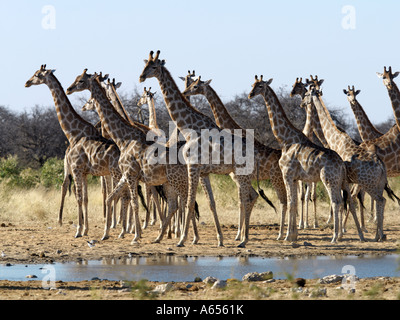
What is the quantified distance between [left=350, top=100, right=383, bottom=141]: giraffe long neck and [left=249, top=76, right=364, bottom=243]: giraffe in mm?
2756

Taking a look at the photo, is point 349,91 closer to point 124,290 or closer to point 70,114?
point 70,114

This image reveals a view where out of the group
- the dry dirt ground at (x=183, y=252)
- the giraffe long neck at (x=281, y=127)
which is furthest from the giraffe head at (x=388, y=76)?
the dry dirt ground at (x=183, y=252)

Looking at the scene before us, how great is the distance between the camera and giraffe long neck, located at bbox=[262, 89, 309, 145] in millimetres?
12555

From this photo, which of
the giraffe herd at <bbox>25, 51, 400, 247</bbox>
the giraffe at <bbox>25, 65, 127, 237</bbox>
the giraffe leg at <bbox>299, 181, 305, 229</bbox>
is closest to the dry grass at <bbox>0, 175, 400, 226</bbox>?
the giraffe leg at <bbox>299, 181, 305, 229</bbox>

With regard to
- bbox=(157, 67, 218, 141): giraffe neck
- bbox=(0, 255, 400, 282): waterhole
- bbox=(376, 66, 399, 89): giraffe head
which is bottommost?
bbox=(0, 255, 400, 282): waterhole

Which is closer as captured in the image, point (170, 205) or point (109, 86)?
point (170, 205)

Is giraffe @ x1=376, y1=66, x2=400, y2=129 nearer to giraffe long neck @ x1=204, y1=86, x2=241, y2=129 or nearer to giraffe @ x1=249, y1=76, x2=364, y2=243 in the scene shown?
giraffe @ x1=249, y1=76, x2=364, y2=243

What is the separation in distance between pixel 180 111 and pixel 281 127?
1721 millimetres

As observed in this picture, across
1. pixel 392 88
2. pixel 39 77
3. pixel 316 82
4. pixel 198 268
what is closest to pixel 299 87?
pixel 316 82

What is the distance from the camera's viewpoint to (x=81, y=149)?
13344 millimetres

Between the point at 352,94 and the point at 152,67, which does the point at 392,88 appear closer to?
the point at 352,94

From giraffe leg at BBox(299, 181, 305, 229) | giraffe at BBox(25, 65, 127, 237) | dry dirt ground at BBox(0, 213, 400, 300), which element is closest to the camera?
dry dirt ground at BBox(0, 213, 400, 300)

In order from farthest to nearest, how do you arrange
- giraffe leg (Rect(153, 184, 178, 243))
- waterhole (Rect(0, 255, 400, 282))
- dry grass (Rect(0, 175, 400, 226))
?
1. dry grass (Rect(0, 175, 400, 226))
2. giraffe leg (Rect(153, 184, 178, 243))
3. waterhole (Rect(0, 255, 400, 282))
